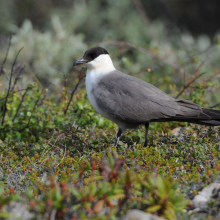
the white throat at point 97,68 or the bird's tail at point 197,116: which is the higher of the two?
the white throat at point 97,68

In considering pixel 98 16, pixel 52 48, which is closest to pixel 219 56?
pixel 98 16

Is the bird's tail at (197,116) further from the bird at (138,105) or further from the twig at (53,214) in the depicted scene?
the twig at (53,214)

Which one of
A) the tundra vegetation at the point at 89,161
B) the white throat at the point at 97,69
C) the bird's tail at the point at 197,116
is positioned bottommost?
the tundra vegetation at the point at 89,161

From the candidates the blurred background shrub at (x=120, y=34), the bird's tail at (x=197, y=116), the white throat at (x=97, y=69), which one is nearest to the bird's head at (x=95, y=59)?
the white throat at (x=97, y=69)

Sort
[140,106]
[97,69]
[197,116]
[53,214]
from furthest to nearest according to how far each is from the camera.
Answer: [97,69], [140,106], [197,116], [53,214]

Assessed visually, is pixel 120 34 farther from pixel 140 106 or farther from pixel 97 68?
pixel 140 106

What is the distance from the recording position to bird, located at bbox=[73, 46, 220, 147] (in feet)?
13.3

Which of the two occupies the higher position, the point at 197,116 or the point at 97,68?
the point at 97,68

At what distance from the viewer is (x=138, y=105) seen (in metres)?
4.12

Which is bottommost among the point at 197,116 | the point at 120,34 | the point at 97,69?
the point at 197,116

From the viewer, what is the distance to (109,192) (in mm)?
2412

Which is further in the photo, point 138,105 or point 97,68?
point 97,68

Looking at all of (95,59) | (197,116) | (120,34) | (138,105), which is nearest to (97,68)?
(95,59)

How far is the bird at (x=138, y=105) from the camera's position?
4039 mm
